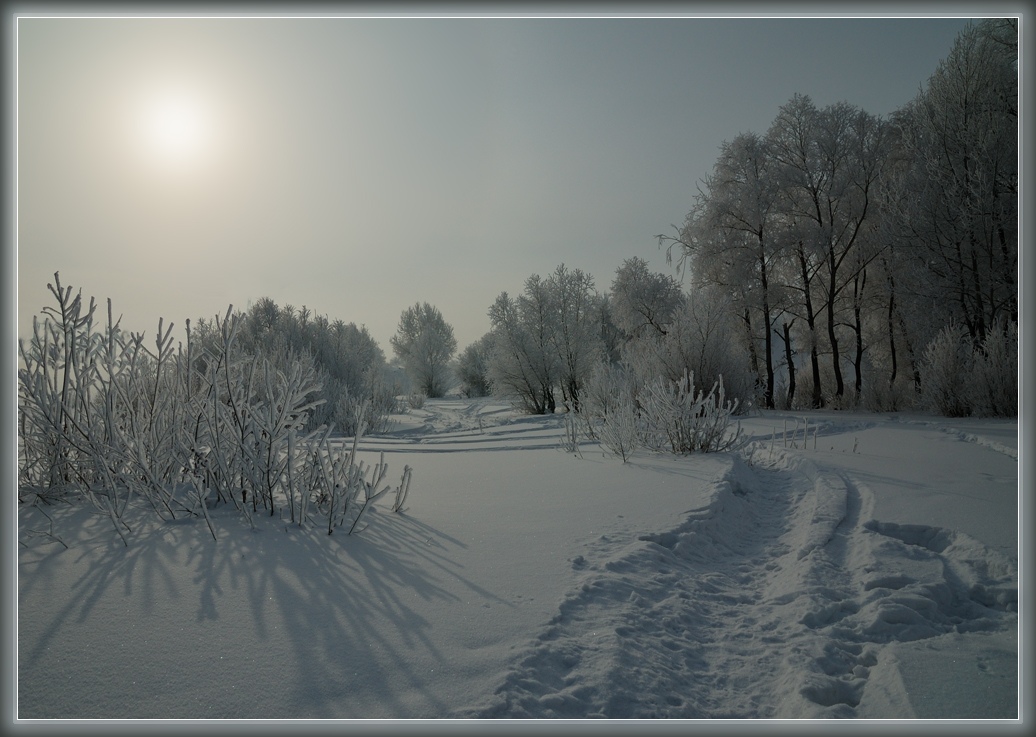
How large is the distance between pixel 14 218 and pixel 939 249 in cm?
1464

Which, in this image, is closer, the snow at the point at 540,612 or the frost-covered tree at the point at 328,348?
the snow at the point at 540,612

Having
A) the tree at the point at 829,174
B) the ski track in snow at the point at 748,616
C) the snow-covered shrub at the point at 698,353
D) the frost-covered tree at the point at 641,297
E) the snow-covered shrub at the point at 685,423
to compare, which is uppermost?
the tree at the point at 829,174

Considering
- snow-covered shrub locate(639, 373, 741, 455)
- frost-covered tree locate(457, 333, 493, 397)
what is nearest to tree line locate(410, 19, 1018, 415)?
snow-covered shrub locate(639, 373, 741, 455)

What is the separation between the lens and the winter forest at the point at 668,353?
3018 mm

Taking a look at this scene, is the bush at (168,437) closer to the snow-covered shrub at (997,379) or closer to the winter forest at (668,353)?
the winter forest at (668,353)

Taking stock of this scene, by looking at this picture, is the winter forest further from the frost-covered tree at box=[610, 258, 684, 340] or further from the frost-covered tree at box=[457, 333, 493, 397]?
the frost-covered tree at box=[457, 333, 493, 397]

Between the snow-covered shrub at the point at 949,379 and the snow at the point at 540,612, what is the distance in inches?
267

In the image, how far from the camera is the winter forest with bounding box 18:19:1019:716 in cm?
302

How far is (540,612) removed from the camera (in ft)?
6.62

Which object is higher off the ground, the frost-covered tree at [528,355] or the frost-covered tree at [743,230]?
the frost-covered tree at [743,230]

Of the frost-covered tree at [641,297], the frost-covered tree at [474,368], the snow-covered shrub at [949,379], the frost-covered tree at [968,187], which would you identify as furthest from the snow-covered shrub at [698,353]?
the frost-covered tree at [474,368]

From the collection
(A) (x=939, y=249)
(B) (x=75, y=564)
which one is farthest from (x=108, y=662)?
(A) (x=939, y=249)

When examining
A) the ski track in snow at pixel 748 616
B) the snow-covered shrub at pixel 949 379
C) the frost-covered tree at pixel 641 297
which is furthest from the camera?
the frost-covered tree at pixel 641 297

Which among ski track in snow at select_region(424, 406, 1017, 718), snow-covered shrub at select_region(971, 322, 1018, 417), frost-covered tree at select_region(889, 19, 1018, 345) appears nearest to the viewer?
ski track in snow at select_region(424, 406, 1017, 718)
